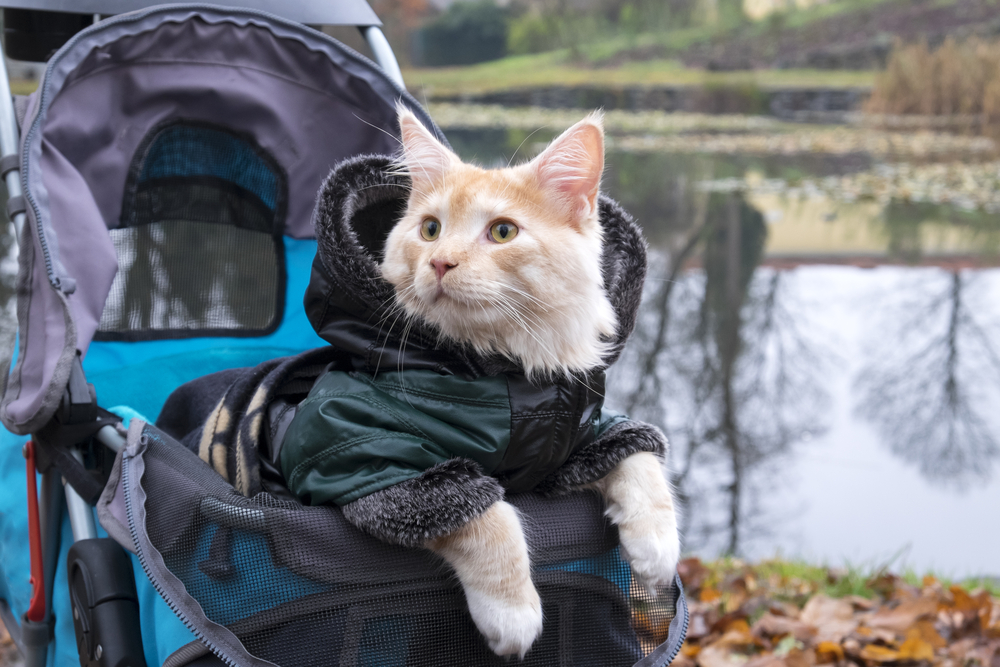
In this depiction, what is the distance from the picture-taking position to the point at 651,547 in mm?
1276

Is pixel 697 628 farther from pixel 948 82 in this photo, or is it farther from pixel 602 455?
pixel 948 82

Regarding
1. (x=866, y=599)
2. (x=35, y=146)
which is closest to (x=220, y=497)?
(x=35, y=146)

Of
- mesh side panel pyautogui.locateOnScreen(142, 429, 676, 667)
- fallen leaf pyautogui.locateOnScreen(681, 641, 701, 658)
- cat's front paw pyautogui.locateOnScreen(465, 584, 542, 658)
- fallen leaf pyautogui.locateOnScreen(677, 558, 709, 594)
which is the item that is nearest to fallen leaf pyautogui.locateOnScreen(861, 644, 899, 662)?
fallen leaf pyautogui.locateOnScreen(681, 641, 701, 658)

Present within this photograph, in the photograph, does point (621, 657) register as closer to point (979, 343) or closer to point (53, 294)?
point (53, 294)

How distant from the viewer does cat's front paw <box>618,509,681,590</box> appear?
A: 1.28m

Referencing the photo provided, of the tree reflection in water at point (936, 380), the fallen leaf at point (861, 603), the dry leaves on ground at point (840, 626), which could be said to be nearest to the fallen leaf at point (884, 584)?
the dry leaves on ground at point (840, 626)

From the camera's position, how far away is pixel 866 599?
7.96 feet

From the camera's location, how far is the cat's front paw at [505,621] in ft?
3.91

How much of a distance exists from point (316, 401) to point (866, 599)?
1894 millimetres

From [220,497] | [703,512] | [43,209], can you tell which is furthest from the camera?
[703,512]

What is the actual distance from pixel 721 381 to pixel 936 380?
3.56 feet

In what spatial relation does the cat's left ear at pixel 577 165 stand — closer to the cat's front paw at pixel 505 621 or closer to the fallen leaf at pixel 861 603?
the cat's front paw at pixel 505 621

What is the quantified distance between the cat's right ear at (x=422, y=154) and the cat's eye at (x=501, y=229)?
17cm

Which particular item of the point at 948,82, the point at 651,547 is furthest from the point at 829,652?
the point at 948,82
